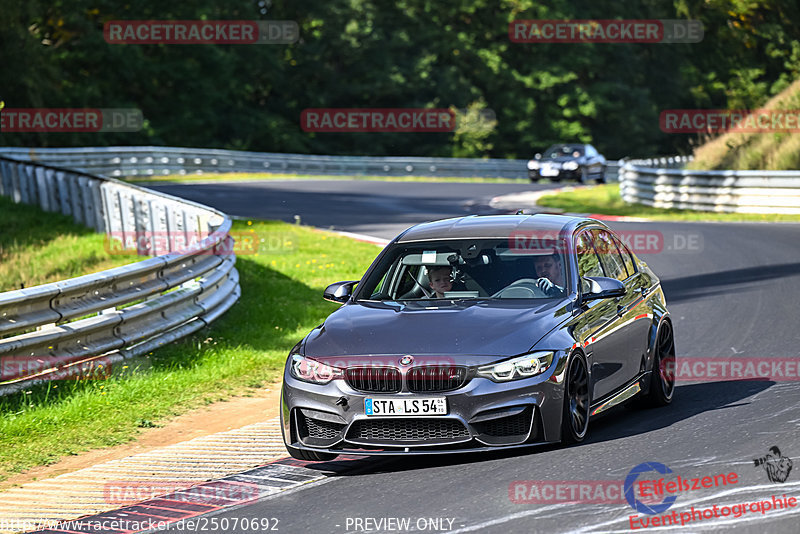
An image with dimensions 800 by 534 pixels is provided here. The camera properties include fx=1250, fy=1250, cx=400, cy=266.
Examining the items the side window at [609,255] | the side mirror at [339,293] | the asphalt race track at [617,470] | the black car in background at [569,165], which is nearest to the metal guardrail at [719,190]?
the black car in background at [569,165]

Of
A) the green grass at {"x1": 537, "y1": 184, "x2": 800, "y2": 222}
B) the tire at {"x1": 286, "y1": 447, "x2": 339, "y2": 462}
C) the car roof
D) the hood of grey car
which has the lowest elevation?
the green grass at {"x1": 537, "y1": 184, "x2": 800, "y2": 222}

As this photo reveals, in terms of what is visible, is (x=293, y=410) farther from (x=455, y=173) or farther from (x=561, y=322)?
(x=455, y=173)

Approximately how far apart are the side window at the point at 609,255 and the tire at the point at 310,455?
2658 mm

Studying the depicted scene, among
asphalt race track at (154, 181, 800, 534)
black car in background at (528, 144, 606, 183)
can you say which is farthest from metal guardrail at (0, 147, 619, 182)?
asphalt race track at (154, 181, 800, 534)

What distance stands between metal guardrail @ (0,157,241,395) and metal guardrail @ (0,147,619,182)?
962 inches

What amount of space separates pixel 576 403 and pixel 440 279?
145 centimetres

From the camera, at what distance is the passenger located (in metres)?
8.61

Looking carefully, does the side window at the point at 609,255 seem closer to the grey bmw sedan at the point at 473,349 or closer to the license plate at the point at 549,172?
the grey bmw sedan at the point at 473,349

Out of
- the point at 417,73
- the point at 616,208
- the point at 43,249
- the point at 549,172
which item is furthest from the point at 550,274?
the point at 417,73

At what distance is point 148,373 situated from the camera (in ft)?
36.4

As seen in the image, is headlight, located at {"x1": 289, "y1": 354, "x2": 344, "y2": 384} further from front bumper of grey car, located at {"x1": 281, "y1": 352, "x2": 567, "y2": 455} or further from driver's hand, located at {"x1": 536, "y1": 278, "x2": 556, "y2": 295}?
driver's hand, located at {"x1": 536, "y1": 278, "x2": 556, "y2": 295}

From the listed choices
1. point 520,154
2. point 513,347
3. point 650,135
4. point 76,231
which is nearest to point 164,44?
point 520,154

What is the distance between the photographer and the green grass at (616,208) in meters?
29.0

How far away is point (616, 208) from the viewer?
3359 centimetres
